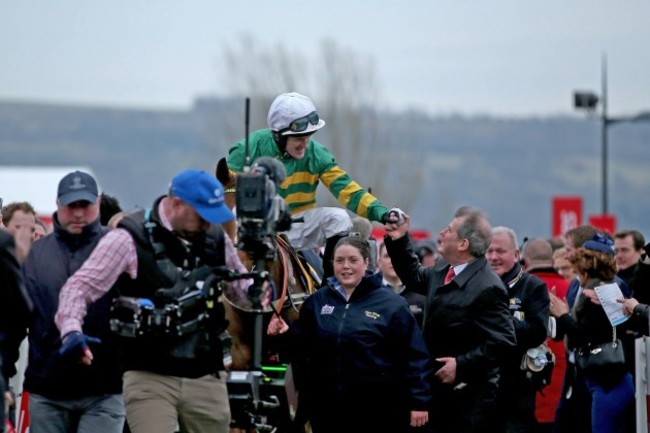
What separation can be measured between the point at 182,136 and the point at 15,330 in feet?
502

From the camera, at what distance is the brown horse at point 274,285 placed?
10414 millimetres

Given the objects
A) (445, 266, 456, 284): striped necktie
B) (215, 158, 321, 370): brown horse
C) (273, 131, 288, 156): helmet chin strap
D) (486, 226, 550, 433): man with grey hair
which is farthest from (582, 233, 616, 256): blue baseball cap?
(273, 131, 288, 156): helmet chin strap

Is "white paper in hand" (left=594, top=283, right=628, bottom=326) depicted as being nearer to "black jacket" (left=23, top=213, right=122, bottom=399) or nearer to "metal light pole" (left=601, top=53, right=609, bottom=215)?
"black jacket" (left=23, top=213, right=122, bottom=399)

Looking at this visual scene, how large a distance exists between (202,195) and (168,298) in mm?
630

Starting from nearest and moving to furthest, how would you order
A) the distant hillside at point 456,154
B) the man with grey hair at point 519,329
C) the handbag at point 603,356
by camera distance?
the man with grey hair at point 519,329
the handbag at point 603,356
the distant hillside at point 456,154

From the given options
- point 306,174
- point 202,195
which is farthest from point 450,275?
point 202,195

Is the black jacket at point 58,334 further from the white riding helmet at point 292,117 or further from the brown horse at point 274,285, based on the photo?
the white riding helmet at point 292,117

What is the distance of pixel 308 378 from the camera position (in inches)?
425

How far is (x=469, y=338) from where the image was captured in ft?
36.3

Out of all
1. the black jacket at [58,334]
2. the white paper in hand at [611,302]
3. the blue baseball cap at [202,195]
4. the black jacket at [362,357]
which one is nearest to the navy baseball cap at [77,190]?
the black jacket at [58,334]

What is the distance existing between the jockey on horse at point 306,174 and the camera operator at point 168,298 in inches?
84.0

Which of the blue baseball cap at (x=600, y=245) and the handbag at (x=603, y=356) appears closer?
the handbag at (x=603, y=356)

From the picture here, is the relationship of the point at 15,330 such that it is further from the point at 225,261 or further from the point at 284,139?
the point at 284,139

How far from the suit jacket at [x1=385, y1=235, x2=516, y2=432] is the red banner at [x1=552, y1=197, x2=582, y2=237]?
15.5 metres
